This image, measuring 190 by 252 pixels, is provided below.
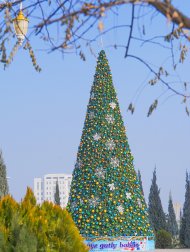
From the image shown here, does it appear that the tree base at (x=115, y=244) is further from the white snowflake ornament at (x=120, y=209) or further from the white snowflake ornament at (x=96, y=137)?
the white snowflake ornament at (x=96, y=137)

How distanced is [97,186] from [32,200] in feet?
23.8

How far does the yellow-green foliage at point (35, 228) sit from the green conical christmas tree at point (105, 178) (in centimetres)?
708

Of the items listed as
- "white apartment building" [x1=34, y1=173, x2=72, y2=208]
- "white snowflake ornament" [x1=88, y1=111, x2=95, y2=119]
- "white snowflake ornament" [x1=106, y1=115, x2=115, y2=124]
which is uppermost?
"white apartment building" [x1=34, y1=173, x2=72, y2=208]

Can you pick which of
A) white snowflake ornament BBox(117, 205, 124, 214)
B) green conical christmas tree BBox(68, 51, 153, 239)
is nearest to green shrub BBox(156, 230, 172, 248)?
green conical christmas tree BBox(68, 51, 153, 239)

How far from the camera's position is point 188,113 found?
3.56 metres

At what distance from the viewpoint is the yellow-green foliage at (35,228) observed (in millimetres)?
6285

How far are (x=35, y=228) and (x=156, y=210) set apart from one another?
1767 centimetres

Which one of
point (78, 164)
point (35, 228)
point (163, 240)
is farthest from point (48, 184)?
point (35, 228)

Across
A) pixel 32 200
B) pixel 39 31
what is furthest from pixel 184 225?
pixel 39 31

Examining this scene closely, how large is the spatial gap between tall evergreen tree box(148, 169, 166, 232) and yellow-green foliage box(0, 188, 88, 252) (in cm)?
1699

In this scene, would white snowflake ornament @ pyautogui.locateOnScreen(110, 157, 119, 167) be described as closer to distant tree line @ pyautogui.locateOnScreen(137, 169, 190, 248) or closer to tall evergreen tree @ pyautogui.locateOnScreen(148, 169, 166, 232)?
distant tree line @ pyautogui.locateOnScreen(137, 169, 190, 248)

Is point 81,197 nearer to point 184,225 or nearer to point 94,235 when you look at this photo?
A: point 94,235

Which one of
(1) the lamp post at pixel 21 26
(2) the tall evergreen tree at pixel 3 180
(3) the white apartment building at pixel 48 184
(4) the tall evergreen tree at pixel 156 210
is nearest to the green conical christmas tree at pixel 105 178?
(2) the tall evergreen tree at pixel 3 180

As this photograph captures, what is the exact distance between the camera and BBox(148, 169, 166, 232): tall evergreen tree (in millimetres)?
23484
